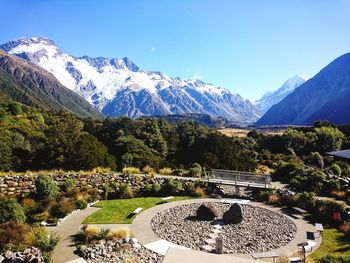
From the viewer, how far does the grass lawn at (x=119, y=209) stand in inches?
747

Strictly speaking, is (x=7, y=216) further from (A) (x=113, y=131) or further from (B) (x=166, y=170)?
(A) (x=113, y=131)

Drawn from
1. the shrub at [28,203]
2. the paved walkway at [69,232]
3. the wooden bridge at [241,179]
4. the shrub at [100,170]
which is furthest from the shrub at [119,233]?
the shrub at [100,170]

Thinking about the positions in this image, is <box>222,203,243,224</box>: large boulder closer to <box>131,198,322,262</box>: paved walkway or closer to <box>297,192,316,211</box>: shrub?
<box>131,198,322,262</box>: paved walkway

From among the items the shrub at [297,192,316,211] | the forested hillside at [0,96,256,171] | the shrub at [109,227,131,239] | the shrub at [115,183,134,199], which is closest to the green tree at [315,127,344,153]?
the forested hillside at [0,96,256,171]

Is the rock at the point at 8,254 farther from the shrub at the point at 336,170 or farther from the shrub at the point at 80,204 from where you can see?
the shrub at the point at 336,170

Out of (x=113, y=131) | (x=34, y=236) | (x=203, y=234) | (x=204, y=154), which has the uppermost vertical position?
(x=113, y=131)

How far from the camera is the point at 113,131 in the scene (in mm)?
46594

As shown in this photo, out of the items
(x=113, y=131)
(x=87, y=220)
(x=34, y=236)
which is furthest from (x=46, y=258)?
(x=113, y=131)

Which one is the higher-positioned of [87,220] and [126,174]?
[126,174]

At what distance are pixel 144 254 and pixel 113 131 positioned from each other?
33.1 meters

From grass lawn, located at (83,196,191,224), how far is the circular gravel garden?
1726 millimetres

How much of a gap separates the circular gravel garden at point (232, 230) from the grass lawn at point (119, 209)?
173 centimetres

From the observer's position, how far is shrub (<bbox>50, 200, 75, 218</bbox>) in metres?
19.1

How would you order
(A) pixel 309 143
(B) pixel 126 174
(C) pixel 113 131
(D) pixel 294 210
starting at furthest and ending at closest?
(A) pixel 309 143 → (C) pixel 113 131 → (B) pixel 126 174 → (D) pixel 294 210
